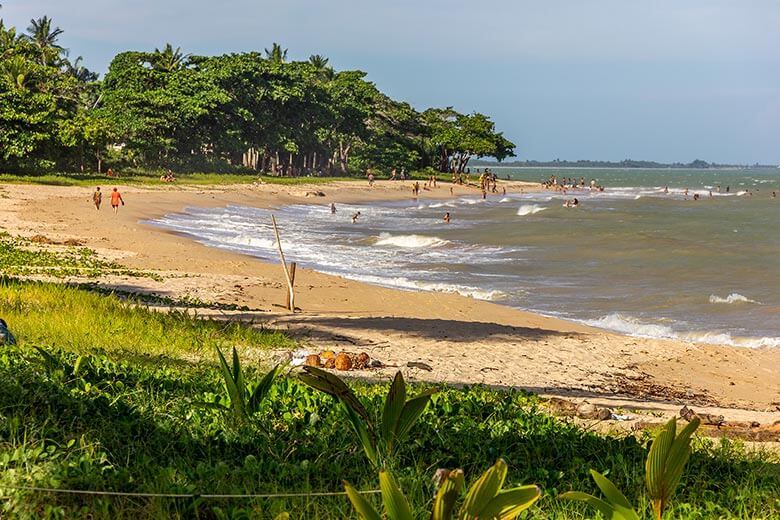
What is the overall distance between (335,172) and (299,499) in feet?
342

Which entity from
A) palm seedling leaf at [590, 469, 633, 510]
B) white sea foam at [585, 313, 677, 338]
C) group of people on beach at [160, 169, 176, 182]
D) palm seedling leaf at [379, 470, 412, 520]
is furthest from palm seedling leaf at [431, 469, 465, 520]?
group of people on beach at [160, 169, 176, 182]

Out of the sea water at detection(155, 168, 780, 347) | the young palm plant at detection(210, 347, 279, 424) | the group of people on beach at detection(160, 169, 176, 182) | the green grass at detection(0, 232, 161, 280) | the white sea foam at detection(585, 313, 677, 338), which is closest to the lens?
the young palm plant at detection(210, 347, 279, 424)

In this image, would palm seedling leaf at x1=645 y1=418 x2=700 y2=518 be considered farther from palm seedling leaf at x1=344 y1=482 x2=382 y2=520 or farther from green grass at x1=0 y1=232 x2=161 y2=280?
green grass at x1=0 y1=232 x2=161 y2=280

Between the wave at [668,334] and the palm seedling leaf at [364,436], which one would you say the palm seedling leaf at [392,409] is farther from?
the wave at [668,334]

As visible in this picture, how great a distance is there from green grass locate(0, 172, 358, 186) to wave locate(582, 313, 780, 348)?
3845 cm

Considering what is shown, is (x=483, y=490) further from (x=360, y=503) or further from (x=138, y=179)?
(x=138, y=179)

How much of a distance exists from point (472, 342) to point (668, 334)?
20.2 ft

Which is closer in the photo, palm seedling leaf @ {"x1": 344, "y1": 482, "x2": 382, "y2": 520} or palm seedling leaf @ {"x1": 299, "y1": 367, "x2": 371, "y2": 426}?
palm seedling leaf @ {"x1": 344, "y1": 482, "x2": 382, "y2": 520}

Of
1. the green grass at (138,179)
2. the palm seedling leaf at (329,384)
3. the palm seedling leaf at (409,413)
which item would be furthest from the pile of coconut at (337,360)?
the green grass at (138,179)

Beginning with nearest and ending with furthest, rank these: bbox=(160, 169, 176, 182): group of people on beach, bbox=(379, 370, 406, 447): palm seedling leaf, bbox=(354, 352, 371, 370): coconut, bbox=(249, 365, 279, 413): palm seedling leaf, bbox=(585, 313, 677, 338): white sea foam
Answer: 1. bbox=(379, 370, 406, 447): palm seedling leaf
2. bbox=(249, 365, 279, 413): palm seedling leaf
3. bbox=(354, 352, 371, 370): coconut
4. bbox=(585, 313, 677, 338): white sea foam
5. bbox=(160, 169, 176, 182): group of people on beach

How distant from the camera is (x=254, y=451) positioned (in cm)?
593

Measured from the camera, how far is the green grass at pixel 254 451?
188 inches

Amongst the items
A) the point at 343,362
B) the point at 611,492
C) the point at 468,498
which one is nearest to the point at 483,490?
the point at 468,498

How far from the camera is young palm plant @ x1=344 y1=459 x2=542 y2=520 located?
10.6 feet
